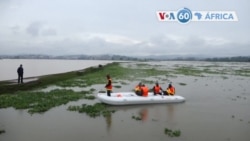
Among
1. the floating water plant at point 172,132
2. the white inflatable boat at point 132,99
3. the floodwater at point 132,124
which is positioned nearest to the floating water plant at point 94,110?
the floodwater at point 132,124

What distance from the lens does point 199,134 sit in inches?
500

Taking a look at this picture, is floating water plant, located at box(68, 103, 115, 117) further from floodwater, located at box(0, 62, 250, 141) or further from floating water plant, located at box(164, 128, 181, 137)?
floating water plant, located at box(164, 128, 181, 137)

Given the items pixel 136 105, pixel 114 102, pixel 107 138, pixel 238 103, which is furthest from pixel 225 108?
pixel 107 138

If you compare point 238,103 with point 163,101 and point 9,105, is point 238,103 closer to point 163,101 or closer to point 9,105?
point 163,101

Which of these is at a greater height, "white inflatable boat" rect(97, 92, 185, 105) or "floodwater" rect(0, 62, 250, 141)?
"white inflatable boat" rect(97, 92, 185, 105)

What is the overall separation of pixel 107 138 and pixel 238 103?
555 inches

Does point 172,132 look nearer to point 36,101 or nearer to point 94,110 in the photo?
point 94,110

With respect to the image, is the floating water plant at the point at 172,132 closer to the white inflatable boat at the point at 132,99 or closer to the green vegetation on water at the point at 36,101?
the white inflatable boat at the point at 132,99

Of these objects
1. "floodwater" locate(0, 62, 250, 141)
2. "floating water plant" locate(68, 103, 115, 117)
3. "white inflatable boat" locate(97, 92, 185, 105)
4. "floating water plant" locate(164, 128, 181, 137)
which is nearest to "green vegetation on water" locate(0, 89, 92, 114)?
"floodwater" locate(0, 62, 250, 141)

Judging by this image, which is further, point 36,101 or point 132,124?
point 36,101

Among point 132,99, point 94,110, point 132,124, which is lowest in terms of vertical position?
point 132,124

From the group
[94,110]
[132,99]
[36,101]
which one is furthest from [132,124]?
[36,101]

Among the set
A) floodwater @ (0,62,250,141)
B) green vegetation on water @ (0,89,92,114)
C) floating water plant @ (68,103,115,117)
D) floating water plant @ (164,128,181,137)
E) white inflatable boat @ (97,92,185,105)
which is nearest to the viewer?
floodwater @ (0,62,250,141)

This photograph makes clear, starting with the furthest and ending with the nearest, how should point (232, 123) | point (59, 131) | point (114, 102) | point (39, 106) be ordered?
point (114, 102), point (39, 106), point (232, 123), point (59, 131)
